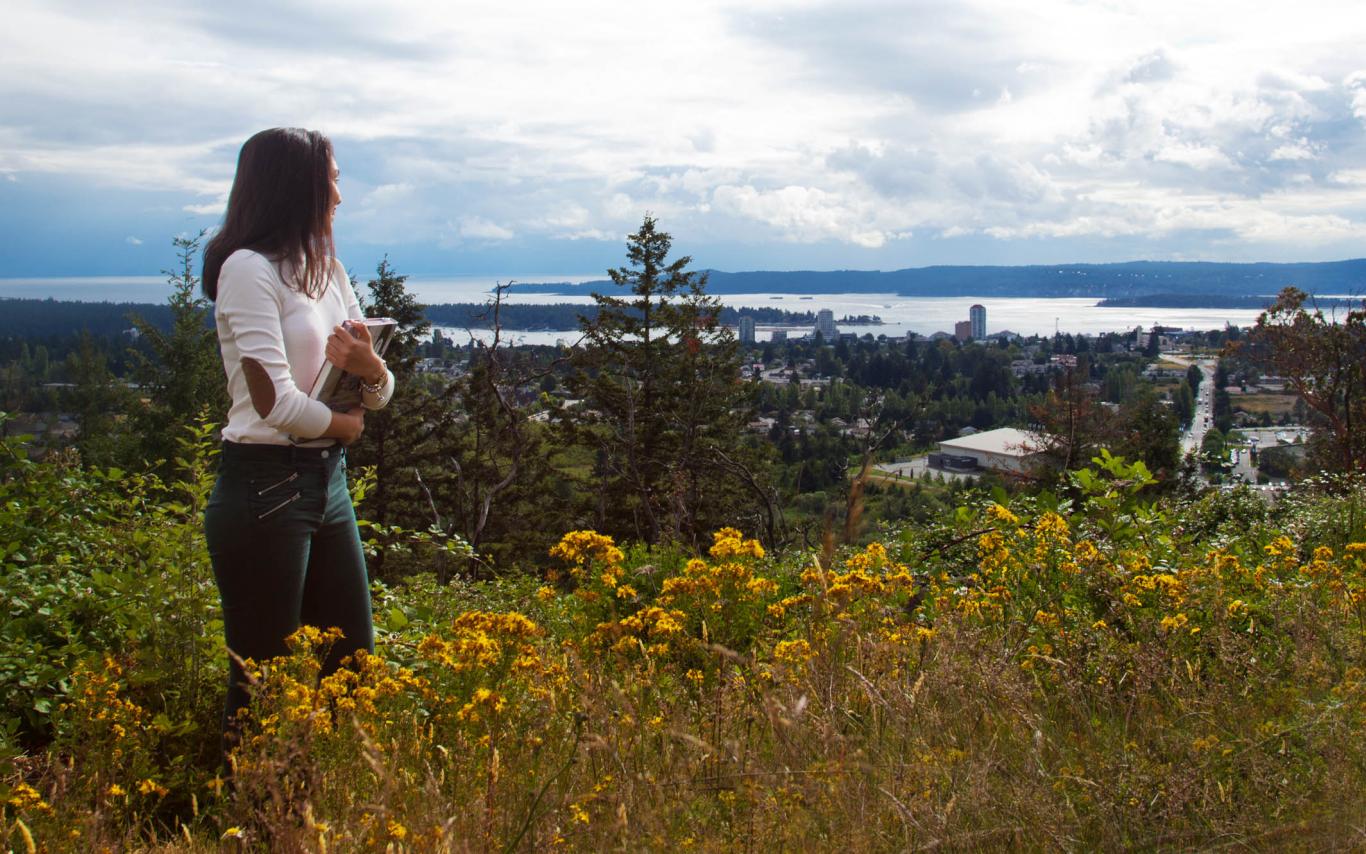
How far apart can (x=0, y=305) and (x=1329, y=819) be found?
5612 inches

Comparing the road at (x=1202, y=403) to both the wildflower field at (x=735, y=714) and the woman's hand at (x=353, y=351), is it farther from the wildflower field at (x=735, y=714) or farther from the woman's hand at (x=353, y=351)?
the woman's hand at (x=353, y=351)

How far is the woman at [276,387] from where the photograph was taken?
238 centimetres

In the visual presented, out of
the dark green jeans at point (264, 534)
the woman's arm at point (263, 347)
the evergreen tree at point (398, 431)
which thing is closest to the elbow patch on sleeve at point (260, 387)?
the woman's arm at point (263, 347)

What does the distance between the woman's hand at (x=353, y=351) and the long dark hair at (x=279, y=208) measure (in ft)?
0.50

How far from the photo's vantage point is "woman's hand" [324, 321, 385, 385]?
2473 mm

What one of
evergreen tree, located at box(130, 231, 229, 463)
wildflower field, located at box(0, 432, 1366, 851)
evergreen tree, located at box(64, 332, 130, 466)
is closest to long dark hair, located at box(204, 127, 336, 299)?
wildflower field, located at box(0, 432, 1366, 851)

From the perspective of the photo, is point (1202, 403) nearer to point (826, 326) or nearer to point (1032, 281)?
point (826, 326)

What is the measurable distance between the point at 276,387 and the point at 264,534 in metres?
0.37

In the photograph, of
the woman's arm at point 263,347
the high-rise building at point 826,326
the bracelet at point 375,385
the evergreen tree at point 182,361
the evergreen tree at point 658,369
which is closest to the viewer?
the woman's arm at point 263,347

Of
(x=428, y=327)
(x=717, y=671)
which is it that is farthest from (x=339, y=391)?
(x=428, y=327)

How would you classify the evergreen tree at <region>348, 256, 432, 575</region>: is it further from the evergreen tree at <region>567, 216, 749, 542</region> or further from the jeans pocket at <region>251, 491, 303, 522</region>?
the jeans pocket at <region>251, 491, 303, 522</region>

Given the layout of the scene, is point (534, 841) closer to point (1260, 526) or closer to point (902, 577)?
point (902, 577)

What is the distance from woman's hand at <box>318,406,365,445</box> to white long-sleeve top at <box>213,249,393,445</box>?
0.14 feet

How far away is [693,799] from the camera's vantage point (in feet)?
6.28
